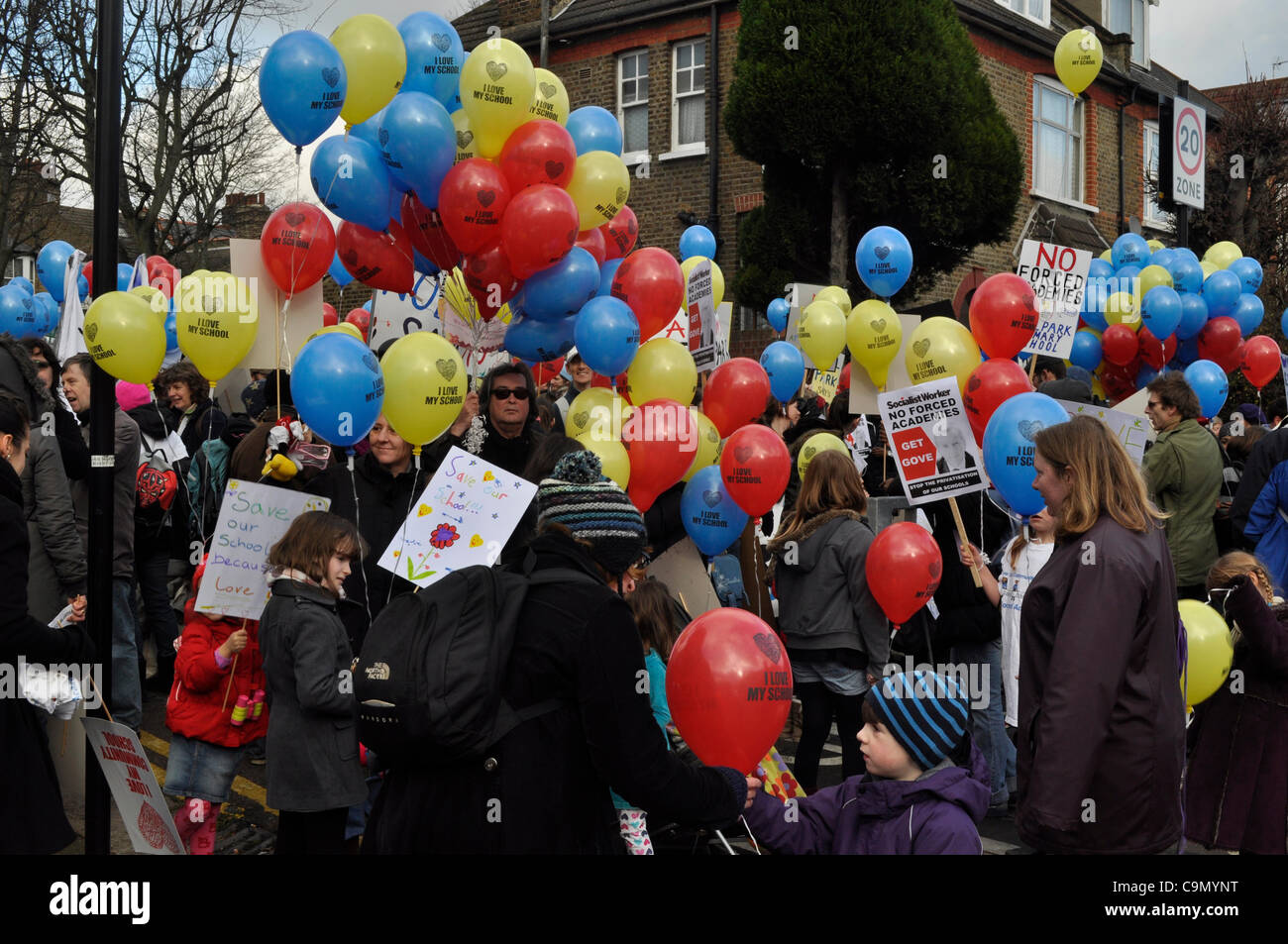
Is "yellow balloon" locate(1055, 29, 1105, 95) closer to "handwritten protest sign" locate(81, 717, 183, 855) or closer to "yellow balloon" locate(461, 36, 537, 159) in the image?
"yellow balloon" locate(461, 36, 537, 159)

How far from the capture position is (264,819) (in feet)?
18.9

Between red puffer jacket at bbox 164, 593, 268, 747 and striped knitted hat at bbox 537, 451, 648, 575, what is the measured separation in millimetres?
2315

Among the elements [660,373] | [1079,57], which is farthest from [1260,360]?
→ [660,373]

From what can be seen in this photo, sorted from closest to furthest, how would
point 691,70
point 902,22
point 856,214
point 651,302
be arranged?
point 651,302 < point 902,22 < point 856,214 < point 691,70

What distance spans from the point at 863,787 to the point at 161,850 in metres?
2.24

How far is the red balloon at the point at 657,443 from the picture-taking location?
5609 millimetres

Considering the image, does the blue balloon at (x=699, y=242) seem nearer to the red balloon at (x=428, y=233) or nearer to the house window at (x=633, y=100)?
the red balloon at (x=428, y=233)

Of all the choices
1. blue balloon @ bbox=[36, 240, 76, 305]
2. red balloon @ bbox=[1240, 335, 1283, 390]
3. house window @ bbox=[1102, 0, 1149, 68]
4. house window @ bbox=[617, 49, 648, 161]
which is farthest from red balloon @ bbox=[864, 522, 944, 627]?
house window @ bbox=[1102, 0, 1149, 68]

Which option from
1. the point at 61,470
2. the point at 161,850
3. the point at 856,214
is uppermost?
the point at 856,214

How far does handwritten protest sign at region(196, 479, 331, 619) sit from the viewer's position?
445 centimetres

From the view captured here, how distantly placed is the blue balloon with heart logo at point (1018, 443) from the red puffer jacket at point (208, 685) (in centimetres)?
306

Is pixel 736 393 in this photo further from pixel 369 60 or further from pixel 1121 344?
pixel 1121 344

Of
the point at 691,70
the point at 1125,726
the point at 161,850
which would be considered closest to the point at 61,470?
the point at 161,850
